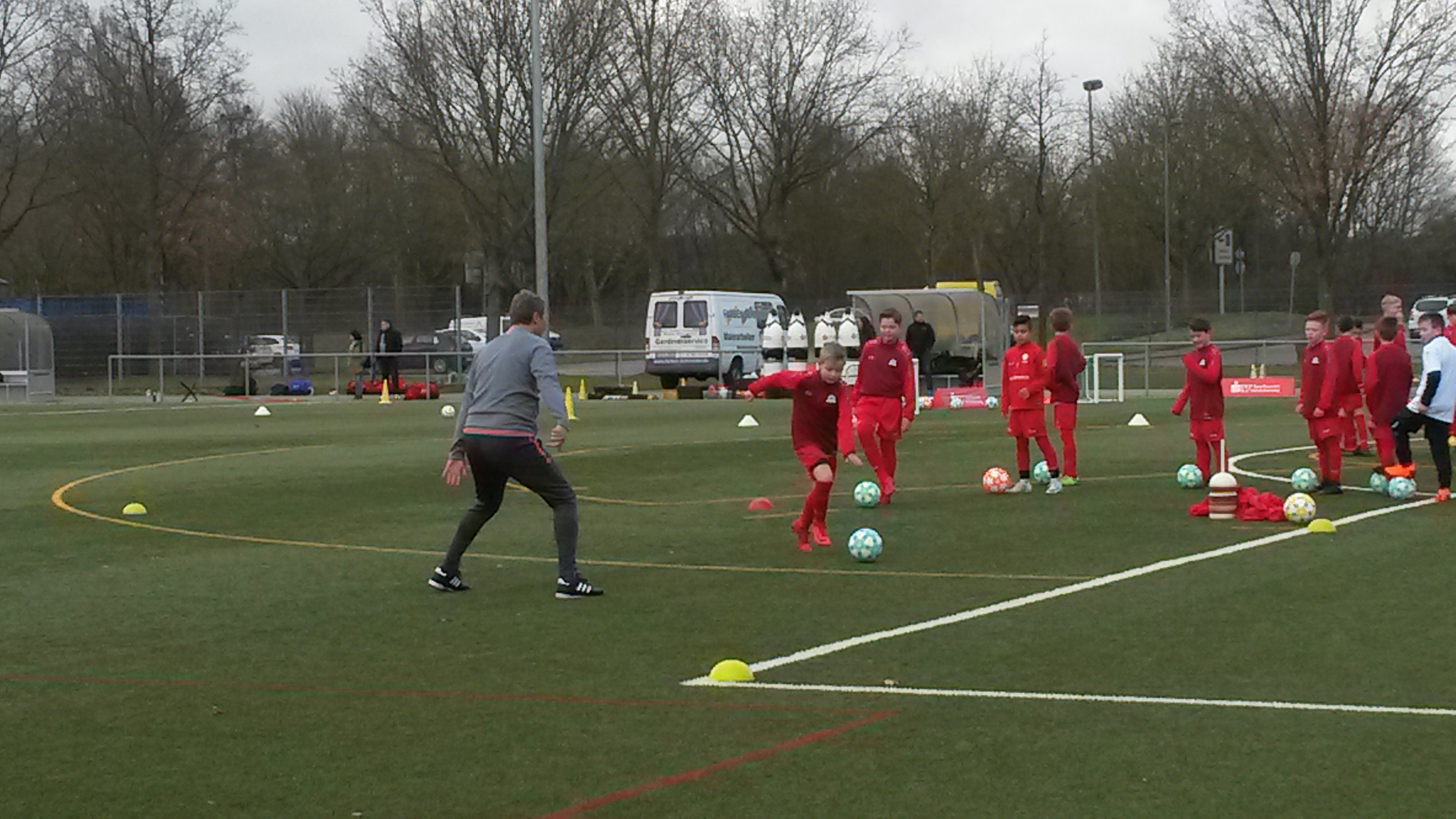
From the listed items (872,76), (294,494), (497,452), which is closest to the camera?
(497,452)

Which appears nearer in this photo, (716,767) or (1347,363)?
(716,767)

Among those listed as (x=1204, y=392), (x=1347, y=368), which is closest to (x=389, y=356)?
(x=1204, y=392)

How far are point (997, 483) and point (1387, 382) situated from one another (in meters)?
4.07

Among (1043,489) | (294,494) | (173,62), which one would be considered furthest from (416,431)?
(173,62)

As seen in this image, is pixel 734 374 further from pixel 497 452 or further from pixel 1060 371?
pixel 497 452

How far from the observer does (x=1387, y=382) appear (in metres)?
16.7

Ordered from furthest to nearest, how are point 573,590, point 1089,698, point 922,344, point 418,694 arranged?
point 922,344, point 573,590, point 418,694, point 1089,698

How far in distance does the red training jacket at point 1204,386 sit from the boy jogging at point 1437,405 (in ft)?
5.70

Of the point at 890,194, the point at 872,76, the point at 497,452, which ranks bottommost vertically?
the point at 497,452

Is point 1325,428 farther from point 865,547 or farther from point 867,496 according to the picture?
point 865,547

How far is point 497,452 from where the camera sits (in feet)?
35.3

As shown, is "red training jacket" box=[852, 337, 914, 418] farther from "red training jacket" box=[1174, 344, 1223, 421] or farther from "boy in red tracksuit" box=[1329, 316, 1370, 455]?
"boy in red tracksuit" box=[1329, 316, 1370, 455]

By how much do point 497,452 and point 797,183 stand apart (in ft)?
187

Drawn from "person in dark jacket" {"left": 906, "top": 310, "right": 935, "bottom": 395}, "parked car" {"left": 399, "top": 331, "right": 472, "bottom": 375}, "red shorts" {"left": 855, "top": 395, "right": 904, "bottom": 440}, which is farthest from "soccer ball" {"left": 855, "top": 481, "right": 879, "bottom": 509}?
"parked car" {"left": 399, "top": 331, "right": 472, "bottom": 375}
